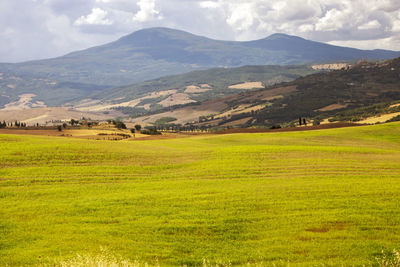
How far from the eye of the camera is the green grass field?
63.4ft

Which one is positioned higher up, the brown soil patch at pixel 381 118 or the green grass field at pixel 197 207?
the brown soil patch at pixel 381 118

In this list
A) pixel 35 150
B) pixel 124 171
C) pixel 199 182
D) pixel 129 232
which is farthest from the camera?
pixel 35 150

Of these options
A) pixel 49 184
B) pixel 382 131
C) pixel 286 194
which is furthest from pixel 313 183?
pixel 382 131

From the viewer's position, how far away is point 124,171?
130ft

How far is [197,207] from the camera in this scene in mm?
26141

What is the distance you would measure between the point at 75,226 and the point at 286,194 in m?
13.7

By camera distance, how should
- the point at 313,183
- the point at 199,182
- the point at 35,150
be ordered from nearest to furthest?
the point at 313,183 → the point at 199,182 → the point at 35,150

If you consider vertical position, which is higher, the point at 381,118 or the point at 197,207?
the point at 381,118

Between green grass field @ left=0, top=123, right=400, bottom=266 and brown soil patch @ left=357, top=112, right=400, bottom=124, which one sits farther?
brown soil patch @ left=357, top=112, right=400, bottom=124

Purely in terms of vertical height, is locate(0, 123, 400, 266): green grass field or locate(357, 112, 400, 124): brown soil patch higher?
locate(357, 112, 400, 124): brown soil patch

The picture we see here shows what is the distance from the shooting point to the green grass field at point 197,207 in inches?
761

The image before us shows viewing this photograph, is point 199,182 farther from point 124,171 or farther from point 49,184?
point 49,184

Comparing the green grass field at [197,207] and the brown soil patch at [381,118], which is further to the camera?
the brown soil patch at [381,118]

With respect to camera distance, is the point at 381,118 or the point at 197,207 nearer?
the point at 197,207
